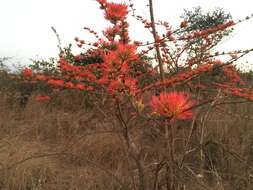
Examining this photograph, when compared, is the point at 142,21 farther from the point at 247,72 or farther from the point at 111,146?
the point at 247,72

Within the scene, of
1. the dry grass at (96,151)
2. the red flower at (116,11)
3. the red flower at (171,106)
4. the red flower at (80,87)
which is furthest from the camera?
the dry grass at (96,151)

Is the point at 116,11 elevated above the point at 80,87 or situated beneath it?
elevated above

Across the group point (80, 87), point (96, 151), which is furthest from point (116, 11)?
point (96, 151)

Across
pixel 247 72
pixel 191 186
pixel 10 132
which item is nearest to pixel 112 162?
pixel 191 186

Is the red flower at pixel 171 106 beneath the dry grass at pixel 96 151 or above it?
above

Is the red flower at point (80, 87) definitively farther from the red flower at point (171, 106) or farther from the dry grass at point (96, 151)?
the red flower at point (171, 106)

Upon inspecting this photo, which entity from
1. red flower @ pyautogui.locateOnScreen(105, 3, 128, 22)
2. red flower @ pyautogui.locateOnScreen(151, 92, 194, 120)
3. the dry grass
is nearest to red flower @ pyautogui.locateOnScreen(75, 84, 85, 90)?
the dry grass

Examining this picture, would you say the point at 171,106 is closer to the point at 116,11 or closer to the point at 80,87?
the point at 116,11

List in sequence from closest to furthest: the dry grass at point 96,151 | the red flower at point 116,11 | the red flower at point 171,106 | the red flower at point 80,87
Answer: the red flower at point 171,106, the red flower at point 116,11, the red flower at point 80,87, the dry grass at point 96,151

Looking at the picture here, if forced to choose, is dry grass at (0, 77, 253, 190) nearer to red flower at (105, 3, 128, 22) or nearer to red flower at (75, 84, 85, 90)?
red flower at (75, 84, 85, 90)

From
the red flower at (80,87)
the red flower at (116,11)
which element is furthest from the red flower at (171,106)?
the red flower at (80,87)

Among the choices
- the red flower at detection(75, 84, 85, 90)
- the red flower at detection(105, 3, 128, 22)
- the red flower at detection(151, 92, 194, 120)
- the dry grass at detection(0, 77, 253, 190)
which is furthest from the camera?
the dry grass at detection(0, 77, 253, 190)

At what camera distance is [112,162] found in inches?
151

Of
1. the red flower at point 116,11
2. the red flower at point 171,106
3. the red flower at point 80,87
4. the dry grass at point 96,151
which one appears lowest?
the dry grass at point 96,151
